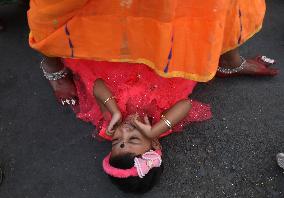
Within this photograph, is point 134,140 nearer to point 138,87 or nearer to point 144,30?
point 138,87

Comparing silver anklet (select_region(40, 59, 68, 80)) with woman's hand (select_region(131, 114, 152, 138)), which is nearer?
woman's hand (select_region(131, 114, 152, 138))

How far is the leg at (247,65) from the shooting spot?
1541mm

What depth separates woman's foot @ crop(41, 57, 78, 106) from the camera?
1.51m

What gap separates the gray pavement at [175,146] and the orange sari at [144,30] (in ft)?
1.04

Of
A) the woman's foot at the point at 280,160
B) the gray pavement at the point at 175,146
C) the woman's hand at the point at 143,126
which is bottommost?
the gray pavement at the point at 175,146

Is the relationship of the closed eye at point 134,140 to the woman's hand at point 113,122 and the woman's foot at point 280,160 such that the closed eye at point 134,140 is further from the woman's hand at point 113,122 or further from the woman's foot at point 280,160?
the woman's foot at point 280,160

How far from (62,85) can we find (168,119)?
0.50 meters

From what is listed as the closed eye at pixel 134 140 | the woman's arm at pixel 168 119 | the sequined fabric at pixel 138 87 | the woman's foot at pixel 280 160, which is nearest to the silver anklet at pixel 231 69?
the sequined fabric at pixel 138 87

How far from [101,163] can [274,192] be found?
0.61 meters

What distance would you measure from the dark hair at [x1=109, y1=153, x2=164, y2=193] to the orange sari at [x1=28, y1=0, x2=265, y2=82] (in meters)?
0.30

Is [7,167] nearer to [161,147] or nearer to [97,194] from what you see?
[97,194]

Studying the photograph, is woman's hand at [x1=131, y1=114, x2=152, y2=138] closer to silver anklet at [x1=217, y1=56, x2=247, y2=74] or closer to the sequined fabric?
the sequined fabric

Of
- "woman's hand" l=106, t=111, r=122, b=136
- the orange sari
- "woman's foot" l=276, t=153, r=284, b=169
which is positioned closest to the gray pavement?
"woman's foot" l=276, t=153, r=284, b=169

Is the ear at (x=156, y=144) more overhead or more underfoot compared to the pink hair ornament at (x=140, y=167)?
more underfoot
